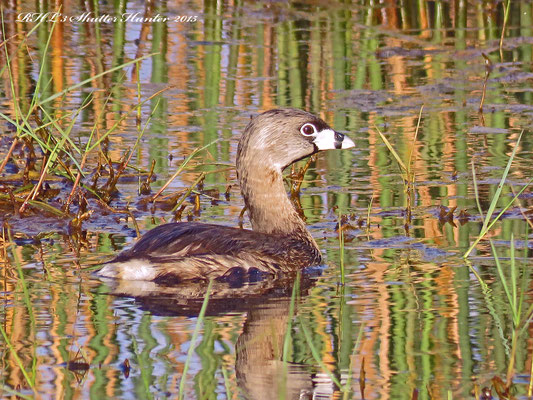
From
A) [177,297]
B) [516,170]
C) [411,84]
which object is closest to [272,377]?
[177,297]

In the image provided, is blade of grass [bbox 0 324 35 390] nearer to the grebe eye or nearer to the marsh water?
the marsh water

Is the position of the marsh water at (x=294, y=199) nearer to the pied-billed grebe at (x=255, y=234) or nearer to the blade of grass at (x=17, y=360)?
the blade of grass at (x=17, y=360)

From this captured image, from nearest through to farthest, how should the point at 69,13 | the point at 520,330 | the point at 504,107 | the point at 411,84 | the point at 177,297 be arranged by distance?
the point at 520,330 → the point at 177,297 → the point at 504,107 → the point at 411,84 → the point at 69,13

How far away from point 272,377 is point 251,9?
36.7 feet

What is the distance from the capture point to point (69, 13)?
15.3 m

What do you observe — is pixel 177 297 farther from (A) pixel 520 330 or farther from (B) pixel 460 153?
(B) pixel 460 153

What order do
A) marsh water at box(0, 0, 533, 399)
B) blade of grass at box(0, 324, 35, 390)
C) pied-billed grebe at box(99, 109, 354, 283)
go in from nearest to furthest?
blade of grass at box(0, 324, 35, 390) → marsh water at box(0, 0, 533, 399) → pied-billed grebe at box(99, 109, 354, 283)

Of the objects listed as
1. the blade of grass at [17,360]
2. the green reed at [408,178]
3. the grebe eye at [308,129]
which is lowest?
the blade of grass at [17,360]

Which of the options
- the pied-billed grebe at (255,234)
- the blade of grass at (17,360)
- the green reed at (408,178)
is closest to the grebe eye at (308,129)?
the pied-billed grebe at (255,234)

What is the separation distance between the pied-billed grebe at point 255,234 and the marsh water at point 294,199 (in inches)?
6.4

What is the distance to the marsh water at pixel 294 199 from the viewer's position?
472cm

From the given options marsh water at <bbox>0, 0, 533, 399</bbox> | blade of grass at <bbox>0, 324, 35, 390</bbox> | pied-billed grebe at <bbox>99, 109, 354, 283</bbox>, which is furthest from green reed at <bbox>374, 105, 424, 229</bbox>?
blade of grass at <bbox>0, 324, 35, 390</bbox>

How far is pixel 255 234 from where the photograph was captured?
6.84 metres

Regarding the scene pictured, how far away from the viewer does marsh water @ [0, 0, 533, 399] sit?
186 inches
